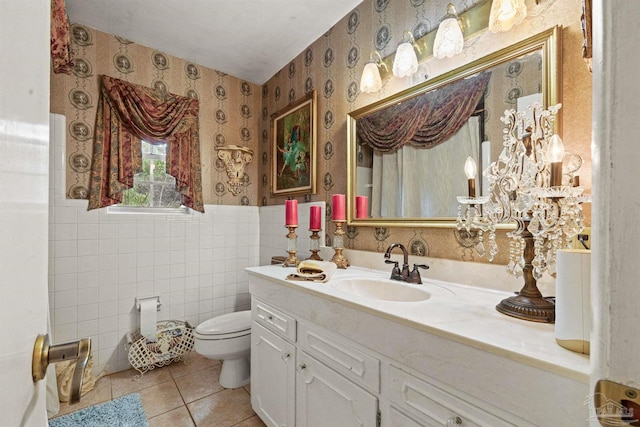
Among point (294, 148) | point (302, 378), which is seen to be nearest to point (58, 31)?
point (294, 148)

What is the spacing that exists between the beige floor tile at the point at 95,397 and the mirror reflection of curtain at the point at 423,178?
2.12 m

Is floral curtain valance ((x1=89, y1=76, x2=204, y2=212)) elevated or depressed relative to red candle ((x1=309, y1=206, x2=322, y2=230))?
elevated

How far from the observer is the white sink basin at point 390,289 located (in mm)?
1221

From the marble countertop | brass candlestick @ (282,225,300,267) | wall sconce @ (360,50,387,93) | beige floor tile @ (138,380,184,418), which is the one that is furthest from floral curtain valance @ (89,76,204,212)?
the marble countertop

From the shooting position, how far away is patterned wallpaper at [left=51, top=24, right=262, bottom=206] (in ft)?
6.72

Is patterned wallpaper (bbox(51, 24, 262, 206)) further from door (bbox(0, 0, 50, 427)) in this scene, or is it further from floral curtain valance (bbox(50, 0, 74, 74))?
door (bbox(0, 0, 50, 427))

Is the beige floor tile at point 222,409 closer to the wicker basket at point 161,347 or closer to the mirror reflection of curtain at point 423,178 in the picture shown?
the wicker basket at point 161,347

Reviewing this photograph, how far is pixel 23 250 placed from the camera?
14.5 inches

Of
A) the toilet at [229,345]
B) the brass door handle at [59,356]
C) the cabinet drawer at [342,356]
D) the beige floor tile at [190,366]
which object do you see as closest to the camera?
the brass door handle at [59,356]

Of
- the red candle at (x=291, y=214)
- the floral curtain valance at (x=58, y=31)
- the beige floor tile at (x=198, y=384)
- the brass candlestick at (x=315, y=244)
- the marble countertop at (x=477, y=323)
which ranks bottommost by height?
the beige floor tile at (x=198, y=384)

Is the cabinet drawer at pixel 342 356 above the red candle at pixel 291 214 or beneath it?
beneath

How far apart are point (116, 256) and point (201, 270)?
2.11 ft

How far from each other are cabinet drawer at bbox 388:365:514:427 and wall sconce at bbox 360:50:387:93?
146 cm

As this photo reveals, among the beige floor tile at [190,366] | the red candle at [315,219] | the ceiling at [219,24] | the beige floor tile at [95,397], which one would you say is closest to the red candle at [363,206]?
the red candle at [315,219]
